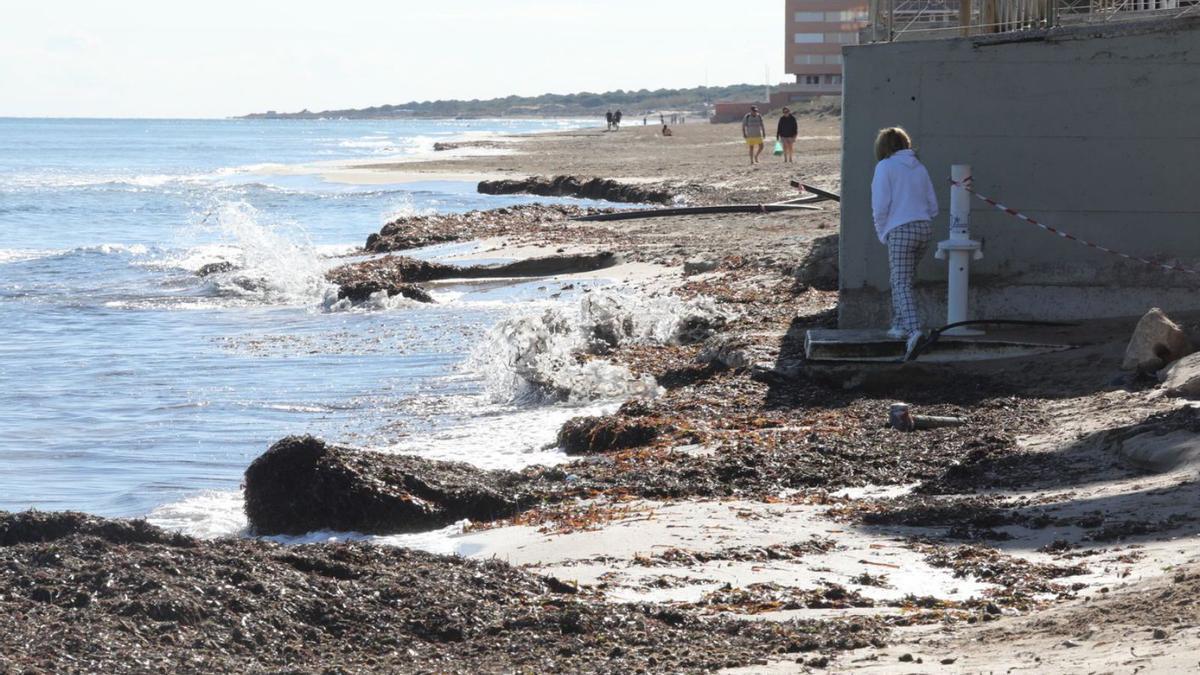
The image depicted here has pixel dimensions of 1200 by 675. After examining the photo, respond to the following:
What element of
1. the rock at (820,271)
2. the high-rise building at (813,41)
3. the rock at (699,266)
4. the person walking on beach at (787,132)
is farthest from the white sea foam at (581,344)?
the high-rise building at (813,41)

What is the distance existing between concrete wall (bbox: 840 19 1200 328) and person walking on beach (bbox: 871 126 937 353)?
0.66 meters

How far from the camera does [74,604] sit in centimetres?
523

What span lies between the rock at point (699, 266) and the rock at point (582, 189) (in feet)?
48.3

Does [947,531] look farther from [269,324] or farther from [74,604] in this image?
[269,324]

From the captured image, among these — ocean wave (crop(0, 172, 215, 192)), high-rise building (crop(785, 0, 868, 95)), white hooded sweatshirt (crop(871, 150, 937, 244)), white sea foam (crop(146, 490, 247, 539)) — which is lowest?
ocean wave (crop(0, 172, 215, 192))

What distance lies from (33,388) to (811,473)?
867 cm

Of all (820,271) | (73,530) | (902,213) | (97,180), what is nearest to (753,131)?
(820,271)

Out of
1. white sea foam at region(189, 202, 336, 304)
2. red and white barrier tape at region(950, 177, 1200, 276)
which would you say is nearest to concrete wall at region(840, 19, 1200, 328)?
red and white barrier tape at region(950, 177, 1200, 276)

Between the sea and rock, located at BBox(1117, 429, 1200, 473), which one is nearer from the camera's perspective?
rock, located at BBox(1117, 429, 1200, 473)

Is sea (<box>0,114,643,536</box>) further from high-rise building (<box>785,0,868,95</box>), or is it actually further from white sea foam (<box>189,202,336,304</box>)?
high-rise building (<box>785,0,868,95</box>)

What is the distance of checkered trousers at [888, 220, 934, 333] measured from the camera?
10.8 metres

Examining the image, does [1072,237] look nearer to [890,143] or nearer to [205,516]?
[890,143]

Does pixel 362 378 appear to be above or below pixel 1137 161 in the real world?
below

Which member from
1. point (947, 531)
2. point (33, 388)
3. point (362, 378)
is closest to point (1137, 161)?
point (947, 531)
